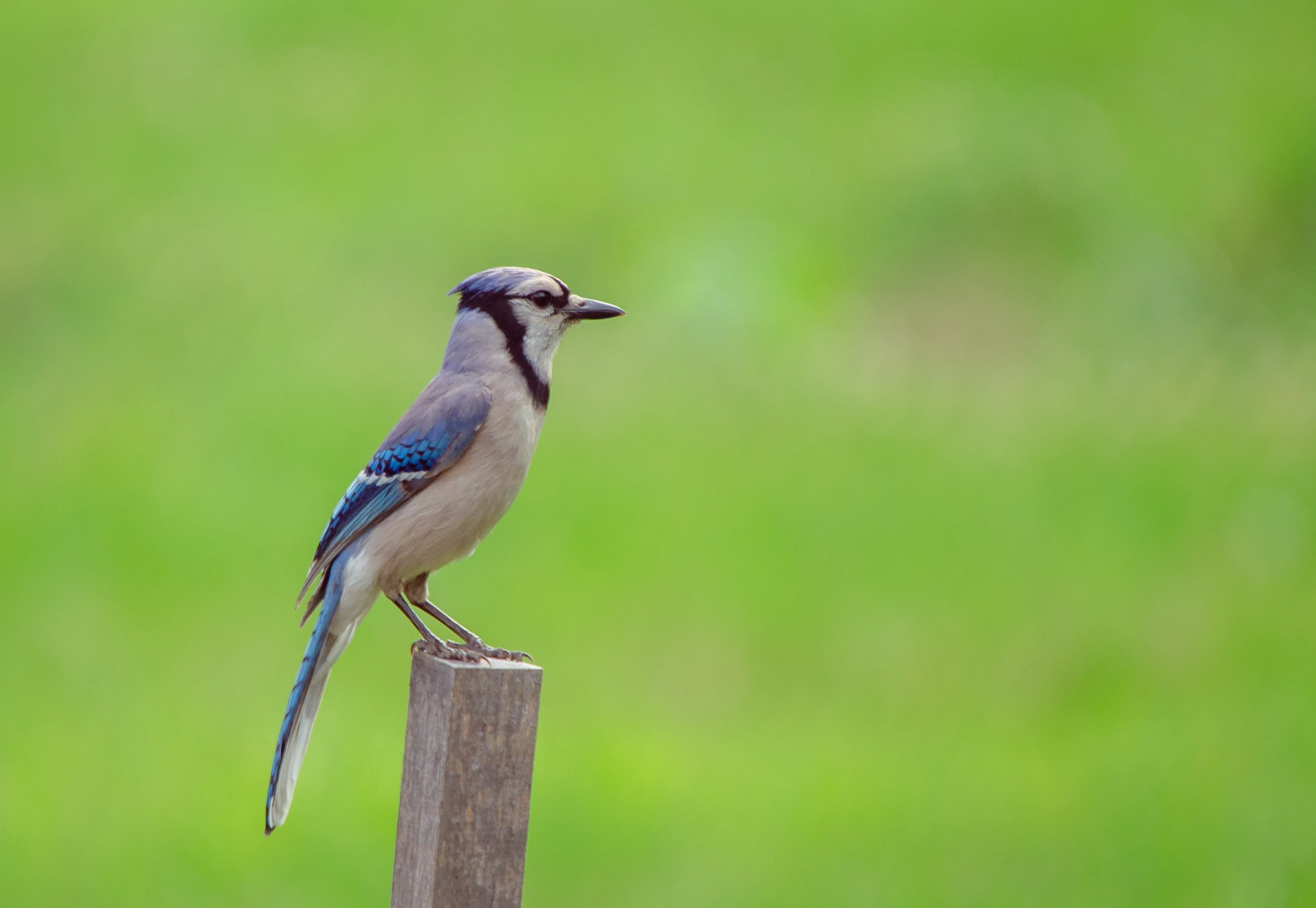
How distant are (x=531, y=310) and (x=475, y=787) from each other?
1.15 m

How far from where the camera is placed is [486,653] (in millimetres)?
2982

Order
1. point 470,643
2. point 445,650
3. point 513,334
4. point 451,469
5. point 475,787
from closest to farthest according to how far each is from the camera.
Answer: point 475,787
point 445,650
point 470,643
point 451,469
point 513,334

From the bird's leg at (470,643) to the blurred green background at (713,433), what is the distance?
2688mm

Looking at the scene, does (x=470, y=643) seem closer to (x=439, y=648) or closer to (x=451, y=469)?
(x=439, y=648)

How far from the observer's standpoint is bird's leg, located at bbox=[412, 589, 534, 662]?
114 inches

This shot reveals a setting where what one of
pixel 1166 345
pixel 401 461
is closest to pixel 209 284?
pixel 1166 345

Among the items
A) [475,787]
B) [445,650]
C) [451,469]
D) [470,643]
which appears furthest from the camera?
[451,469]

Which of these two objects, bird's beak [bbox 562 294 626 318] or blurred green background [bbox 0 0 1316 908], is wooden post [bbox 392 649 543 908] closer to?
bird's beak [bbox 562 294 626 318]

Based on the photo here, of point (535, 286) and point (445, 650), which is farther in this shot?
point (535, 286)

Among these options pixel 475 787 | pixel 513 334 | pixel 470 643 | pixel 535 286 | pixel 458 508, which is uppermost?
pixel 535 286

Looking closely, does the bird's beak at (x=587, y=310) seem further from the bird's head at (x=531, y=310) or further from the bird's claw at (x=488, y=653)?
the bird's claw at (x=488, y=653)

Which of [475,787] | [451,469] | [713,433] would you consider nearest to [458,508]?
[451,469]

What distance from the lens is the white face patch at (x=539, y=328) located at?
3.27m

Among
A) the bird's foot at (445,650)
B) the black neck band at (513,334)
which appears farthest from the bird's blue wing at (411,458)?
the bird's foot at (445,650)
